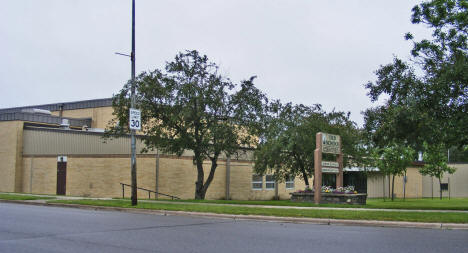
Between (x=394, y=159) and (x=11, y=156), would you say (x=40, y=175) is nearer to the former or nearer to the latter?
(x=11, y=156)

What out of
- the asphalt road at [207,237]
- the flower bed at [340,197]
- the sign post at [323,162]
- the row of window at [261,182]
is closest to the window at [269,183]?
the row of window at [261,182]

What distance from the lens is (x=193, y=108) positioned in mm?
26281

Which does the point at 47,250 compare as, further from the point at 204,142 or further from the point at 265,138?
the point at 265,138

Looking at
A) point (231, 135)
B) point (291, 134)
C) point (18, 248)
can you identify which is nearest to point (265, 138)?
point (291, 134)

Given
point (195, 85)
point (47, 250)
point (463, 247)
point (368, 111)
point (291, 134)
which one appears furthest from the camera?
point (291, 134)

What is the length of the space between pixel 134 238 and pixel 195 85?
53.0ft

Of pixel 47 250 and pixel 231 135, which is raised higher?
pixel 231 135

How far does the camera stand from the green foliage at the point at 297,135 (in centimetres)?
2994

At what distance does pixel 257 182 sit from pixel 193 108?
636 inches

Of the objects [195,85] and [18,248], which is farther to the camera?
[195,85]

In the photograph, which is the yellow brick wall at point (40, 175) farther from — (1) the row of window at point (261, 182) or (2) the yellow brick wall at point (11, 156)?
(1) the row of window at point (261, 182)

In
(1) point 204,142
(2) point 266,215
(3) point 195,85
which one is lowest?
(2) point 266,215

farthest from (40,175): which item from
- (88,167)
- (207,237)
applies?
(207,237)

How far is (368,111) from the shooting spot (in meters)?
23.1
